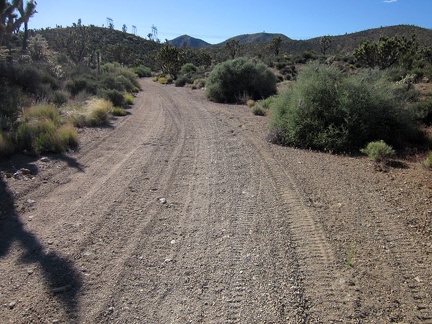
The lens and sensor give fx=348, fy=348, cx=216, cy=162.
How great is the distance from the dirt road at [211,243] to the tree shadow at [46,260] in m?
0.02

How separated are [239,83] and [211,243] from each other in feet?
67.1

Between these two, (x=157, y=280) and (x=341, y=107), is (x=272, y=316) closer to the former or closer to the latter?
(x=157, y=280)

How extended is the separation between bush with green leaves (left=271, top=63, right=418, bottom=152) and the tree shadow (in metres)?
7.48

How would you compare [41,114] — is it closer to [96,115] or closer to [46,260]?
[96,115]

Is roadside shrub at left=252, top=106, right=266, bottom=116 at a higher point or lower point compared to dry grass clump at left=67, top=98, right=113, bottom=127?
higher


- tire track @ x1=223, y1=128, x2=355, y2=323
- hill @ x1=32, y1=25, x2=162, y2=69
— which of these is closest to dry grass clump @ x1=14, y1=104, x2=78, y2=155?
tire track @ x1=223, y1=128, x2=355, y2=323

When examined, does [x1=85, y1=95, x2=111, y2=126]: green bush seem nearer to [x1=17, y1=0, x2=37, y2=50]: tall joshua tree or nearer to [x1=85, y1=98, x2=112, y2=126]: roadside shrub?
[x1=85, y1=98, x2=112, y2=126]: roadside shrub

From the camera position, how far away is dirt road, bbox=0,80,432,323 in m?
3.58

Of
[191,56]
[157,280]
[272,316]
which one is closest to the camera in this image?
[272,316]

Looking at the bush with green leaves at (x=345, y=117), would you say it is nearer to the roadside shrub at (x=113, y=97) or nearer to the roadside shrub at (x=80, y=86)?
the roadside shrub at (x=113, y=97)

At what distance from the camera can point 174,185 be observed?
7.05m

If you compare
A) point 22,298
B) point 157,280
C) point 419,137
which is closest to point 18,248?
point 22,298

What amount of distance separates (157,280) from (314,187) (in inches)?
159

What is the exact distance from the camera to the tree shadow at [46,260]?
374 cm
